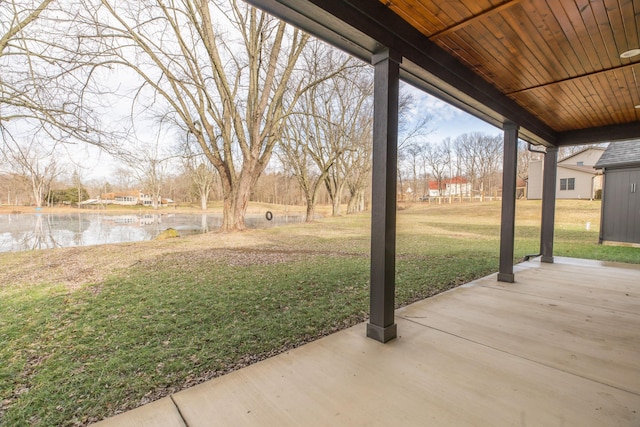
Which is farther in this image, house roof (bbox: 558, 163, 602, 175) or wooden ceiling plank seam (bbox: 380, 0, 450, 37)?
house roof (bbox: 558, 163, 602, 175)

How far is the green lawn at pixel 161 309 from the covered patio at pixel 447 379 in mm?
308

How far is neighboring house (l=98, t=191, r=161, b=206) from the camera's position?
14.7m

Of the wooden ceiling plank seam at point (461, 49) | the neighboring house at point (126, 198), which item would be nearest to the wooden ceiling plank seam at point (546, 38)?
the wooden ceiling plank seam at point (461, 49)

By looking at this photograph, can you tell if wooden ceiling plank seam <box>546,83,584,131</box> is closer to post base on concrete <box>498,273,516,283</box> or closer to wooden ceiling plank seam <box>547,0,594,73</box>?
wooden ceiling plank seam <box>547,0,594,73</box>

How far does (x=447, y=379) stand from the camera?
1758 millimetres

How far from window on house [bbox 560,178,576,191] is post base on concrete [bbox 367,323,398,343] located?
2274 cm

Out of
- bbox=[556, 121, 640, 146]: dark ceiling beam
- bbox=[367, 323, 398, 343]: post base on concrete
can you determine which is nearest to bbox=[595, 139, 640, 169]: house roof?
bbox=[556, 121, 640, 146]: dark ceiling beam

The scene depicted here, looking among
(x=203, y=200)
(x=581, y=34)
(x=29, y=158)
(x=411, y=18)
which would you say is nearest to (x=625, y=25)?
(x=581, y=34)

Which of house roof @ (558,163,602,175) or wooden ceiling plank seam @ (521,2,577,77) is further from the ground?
house roof @ (558,163,602,175)

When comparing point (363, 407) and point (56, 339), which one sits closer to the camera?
point (363, 407)

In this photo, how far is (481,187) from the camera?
82.3 feet

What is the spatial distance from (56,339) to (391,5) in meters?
3.67

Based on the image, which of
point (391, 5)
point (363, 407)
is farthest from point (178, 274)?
point (391, 5)

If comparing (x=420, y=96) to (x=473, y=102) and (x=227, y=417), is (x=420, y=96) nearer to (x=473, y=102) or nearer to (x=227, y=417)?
(x=473, y=102)
